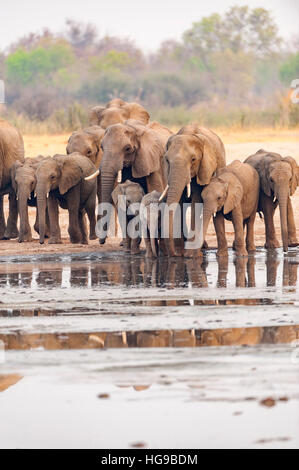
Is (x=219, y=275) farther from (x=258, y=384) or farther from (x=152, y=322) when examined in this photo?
Answer: (x=258, y=384)

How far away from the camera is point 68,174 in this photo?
52.0ft

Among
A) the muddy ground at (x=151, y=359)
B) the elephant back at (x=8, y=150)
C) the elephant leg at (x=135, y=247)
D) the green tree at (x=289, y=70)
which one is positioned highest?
the green tree at (x=289, y=70)

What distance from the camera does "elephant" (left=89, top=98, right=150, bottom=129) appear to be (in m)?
18.7

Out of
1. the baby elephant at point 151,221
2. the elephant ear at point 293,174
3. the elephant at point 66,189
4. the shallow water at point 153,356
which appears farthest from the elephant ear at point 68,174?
the shallow water at point 153,356

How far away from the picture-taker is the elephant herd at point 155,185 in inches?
546

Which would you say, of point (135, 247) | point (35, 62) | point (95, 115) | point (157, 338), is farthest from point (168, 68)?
point (157, 338)

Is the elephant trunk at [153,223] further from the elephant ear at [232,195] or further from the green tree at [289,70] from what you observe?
A: the green tree at [289,70]

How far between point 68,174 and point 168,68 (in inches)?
2081

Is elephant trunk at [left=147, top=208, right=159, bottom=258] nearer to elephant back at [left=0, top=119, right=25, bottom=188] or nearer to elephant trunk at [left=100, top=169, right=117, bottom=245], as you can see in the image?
elephant trunk at [left=100, top=169, right=117, bottom=245]

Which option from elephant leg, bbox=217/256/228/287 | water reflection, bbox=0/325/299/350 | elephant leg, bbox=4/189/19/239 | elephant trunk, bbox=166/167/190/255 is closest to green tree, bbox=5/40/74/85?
elephant leg, bbox=4/189/19/239

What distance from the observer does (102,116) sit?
1891cm
